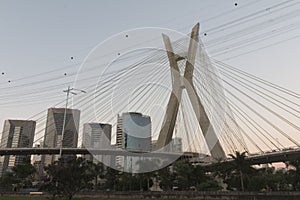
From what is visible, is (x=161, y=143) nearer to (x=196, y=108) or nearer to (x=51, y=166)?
(x=196, y=108)

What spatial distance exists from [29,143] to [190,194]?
190 feet

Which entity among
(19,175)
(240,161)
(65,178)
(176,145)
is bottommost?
(65,178)

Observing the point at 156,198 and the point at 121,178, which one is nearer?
the point at 156,198

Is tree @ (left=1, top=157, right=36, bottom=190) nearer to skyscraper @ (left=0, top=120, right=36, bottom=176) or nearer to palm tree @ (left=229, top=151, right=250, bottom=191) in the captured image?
skyscraper @ (left=0, top=120, right=36, bottom=176)

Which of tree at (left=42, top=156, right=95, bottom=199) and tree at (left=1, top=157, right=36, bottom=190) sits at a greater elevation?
tree at (left=1, top=157, right=36, bottom=190)

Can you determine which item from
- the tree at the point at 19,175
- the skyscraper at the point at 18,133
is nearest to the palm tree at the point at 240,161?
the tree at the point at 19,175

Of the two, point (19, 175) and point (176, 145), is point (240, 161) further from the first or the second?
point (19, 175)

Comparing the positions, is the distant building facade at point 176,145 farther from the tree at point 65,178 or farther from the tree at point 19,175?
the tree at point 19,175

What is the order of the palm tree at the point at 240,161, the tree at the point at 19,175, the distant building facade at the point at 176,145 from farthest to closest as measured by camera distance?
the tree at the point at 19,175 → the palm tree at the point at 240,161 → the distant building facade at the point at 176,145

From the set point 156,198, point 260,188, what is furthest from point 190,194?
point 260,188

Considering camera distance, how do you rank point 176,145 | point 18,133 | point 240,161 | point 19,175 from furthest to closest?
point 18,133 < point 19,175 < point 176,145 < point 240,161

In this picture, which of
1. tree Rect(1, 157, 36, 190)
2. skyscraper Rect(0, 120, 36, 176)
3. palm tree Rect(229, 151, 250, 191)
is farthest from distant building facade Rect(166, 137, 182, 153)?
skyscraper Rect(0, 120, 36, 176)

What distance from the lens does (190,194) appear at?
2964 centimetres

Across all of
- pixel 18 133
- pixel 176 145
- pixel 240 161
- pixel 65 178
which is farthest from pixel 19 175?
pixel 240 161
